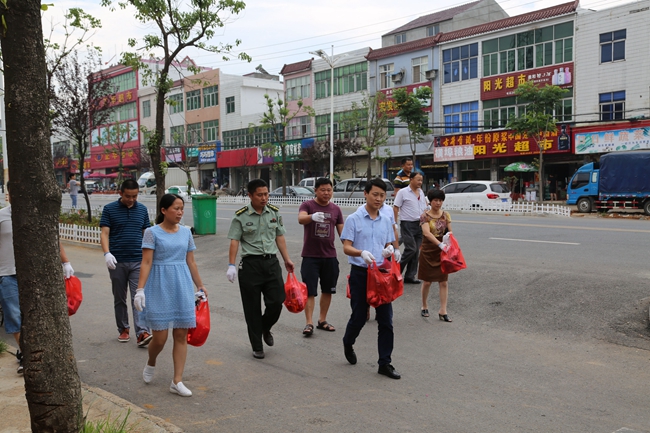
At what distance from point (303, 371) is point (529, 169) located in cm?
2953

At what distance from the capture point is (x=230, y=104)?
183 ft

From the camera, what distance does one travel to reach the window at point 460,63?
3716 centimetres

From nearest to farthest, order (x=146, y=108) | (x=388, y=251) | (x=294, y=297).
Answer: (x=388, y=251) < (x=294, y=297) < (x=146, y=108)

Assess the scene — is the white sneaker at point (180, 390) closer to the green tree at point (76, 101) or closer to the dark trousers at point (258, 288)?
the dark trousers at point (258, 288)

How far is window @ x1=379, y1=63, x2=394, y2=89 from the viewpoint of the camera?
41969mm

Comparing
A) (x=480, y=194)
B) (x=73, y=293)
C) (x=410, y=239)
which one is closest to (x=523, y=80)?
(x=480, y=194)

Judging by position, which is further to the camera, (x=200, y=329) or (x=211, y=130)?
(x=211, y=130)

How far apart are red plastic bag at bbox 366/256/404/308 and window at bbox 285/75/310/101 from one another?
4338cm

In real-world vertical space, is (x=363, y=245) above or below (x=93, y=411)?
above

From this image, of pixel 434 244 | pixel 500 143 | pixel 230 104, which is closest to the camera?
pixel 434 244

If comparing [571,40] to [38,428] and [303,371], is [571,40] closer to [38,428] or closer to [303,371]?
[303,371]

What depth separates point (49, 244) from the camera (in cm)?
358

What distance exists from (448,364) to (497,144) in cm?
3094

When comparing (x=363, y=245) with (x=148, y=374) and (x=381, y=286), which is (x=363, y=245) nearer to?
(x=381, y=286)
